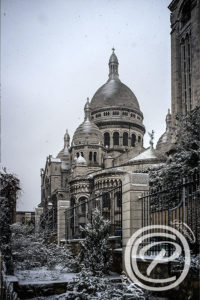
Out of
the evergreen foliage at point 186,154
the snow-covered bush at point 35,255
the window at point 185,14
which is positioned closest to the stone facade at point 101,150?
the window at point 185,14

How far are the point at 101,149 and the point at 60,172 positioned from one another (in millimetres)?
9158

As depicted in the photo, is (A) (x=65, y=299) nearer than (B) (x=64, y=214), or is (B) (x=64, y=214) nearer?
(A) (x=65, y=299)

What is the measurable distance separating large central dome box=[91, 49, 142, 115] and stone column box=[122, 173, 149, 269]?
6476 centimetres

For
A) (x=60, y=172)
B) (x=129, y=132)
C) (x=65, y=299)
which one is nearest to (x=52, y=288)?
(x=65, y=299)

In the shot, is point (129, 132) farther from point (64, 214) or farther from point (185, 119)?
point (64, 214)

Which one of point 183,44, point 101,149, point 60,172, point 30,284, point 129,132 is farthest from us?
point 129,132

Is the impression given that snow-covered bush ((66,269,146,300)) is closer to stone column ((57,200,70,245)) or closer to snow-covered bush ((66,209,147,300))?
snow-covered bush ((66,209,147,300))

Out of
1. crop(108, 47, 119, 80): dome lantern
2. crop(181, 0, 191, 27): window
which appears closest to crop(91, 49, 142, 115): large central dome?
crop(108, 47, 119, 80): dome lantern

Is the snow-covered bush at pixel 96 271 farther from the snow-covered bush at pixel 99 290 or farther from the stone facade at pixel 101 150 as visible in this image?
the stone facade at pixel 101 150

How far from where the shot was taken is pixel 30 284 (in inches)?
311

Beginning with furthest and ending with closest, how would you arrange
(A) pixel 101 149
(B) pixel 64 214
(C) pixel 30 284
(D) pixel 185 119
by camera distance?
(A) pixel 101 149, (D) pixel 185 119, (B) pixel 64 214, (C) pixel 30 284
